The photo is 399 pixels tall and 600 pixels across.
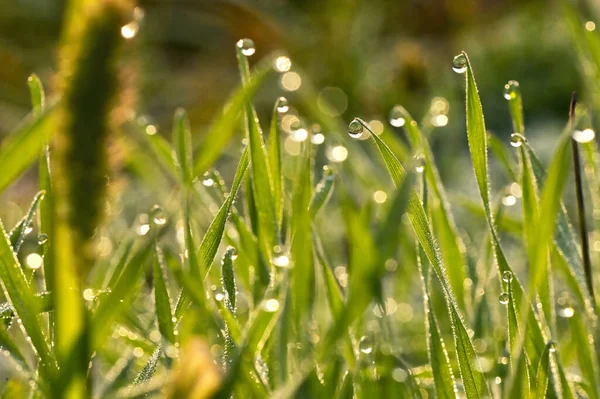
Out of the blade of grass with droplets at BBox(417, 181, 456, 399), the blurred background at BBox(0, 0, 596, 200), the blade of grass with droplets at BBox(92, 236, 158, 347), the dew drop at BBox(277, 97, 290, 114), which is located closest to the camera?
the blade of grass with droplets at BBox(92, 236, 158, 347)

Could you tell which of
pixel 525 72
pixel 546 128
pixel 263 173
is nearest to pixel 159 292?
pixel 263 173

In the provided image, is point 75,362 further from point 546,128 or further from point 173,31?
point 173,31

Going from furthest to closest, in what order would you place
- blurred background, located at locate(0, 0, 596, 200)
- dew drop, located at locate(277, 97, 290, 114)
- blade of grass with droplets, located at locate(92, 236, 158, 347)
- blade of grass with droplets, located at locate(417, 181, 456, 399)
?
blurred background, located at locate(0, 0, 596, 200) < dew drop, located at locate(277, 97, 290, 114) < blade of grass with droplets, located at locate(417, 181, 456, 399) < blade of grass with droplets, located at locate(92, 236, 158, 347)

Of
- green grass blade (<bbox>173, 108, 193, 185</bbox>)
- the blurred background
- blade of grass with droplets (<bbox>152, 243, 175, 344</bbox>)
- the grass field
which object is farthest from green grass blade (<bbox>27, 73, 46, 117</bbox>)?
the blurred background

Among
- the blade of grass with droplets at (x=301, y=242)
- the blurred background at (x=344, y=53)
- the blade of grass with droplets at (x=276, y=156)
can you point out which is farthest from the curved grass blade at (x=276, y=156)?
the blurred background at (x=344, y=53)

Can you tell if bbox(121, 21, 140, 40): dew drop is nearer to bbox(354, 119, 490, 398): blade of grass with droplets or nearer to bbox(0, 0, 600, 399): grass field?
bbox(0, 0, 600, 399): grass field

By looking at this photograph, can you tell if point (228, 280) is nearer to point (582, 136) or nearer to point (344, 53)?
point (582, 136)

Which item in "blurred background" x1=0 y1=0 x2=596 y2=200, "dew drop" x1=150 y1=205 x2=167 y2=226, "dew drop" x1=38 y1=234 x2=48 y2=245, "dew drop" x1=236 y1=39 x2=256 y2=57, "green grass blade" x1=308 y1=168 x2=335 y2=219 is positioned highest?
"blurred background" x1=0 y1=0 x2=596 y2=200
